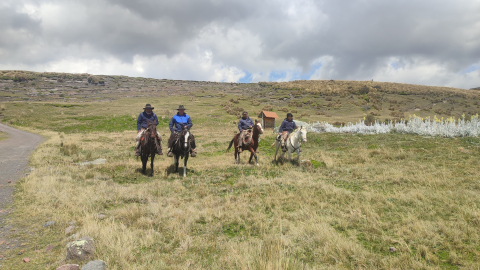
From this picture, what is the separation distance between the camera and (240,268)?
343cm

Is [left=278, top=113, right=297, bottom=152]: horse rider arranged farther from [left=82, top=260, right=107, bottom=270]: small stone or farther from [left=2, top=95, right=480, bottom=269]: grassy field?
[left=82, top=260, right=107, bottom=270]: small stone

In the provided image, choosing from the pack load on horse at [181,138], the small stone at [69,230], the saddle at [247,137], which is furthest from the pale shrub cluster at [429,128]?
the small stone at [69,230]

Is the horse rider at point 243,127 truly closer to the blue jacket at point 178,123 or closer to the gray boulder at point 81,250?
the blue jacket at point 178,123

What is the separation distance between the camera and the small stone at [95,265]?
3.42 metres

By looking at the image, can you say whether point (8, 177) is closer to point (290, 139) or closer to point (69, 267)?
point (69, 267)

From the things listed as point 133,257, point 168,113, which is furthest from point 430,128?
point 168,113

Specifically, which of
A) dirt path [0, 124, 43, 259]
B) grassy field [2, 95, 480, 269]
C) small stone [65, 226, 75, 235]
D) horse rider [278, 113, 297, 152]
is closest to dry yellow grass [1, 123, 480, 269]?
grassy field [2, 95, 480, 269]

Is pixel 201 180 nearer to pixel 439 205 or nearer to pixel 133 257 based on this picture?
pixel 133 257

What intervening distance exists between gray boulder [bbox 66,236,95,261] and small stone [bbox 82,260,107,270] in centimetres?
29

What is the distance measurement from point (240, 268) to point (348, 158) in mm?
11023

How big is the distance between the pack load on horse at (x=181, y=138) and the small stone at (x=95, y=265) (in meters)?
6.27

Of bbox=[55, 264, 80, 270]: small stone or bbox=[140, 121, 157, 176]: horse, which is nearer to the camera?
bbox=[55, 264, 80, 270]: small stone

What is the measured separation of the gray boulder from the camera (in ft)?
12.1

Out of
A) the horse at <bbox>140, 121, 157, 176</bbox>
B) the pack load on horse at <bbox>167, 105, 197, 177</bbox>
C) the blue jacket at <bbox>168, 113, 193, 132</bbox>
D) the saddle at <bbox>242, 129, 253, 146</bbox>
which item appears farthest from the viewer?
the saddle at <bbox>242, 129, 253, 146</bbox>
